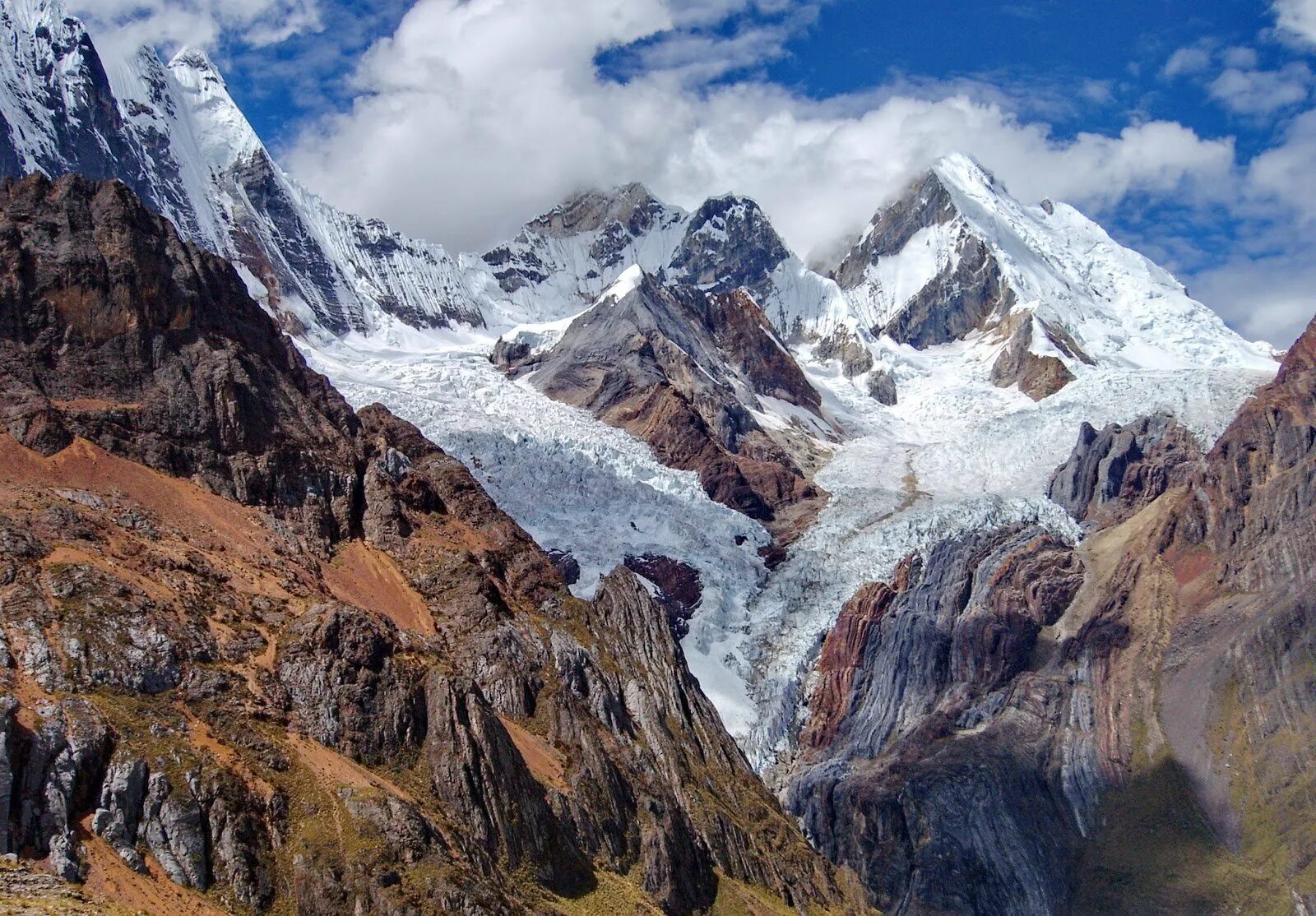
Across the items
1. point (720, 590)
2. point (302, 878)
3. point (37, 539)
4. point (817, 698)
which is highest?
point (720, 590)

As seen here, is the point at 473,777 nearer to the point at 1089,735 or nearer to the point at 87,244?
the point at 87,244

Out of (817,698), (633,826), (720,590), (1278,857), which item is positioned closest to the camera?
(633,826)

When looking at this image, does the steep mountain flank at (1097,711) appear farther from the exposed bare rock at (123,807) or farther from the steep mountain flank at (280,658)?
the exposed bare rock at (123,807)

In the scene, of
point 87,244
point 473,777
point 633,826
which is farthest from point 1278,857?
point 87,244

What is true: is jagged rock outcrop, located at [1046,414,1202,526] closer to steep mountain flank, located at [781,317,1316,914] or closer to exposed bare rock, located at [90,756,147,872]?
steep mountain flank, located at [781,317,1316,914]

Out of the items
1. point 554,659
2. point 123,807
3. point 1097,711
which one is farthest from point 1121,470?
point 123,807

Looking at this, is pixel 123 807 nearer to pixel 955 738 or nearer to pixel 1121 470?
pixel 955 738

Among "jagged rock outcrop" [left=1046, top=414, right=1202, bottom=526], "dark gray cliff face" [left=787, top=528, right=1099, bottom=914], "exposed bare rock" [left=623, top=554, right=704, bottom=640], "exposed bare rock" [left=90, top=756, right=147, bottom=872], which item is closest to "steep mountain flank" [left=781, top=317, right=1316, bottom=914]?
"dark gray cliff face" [left=787, top=528, right=1099, bottom=914]
